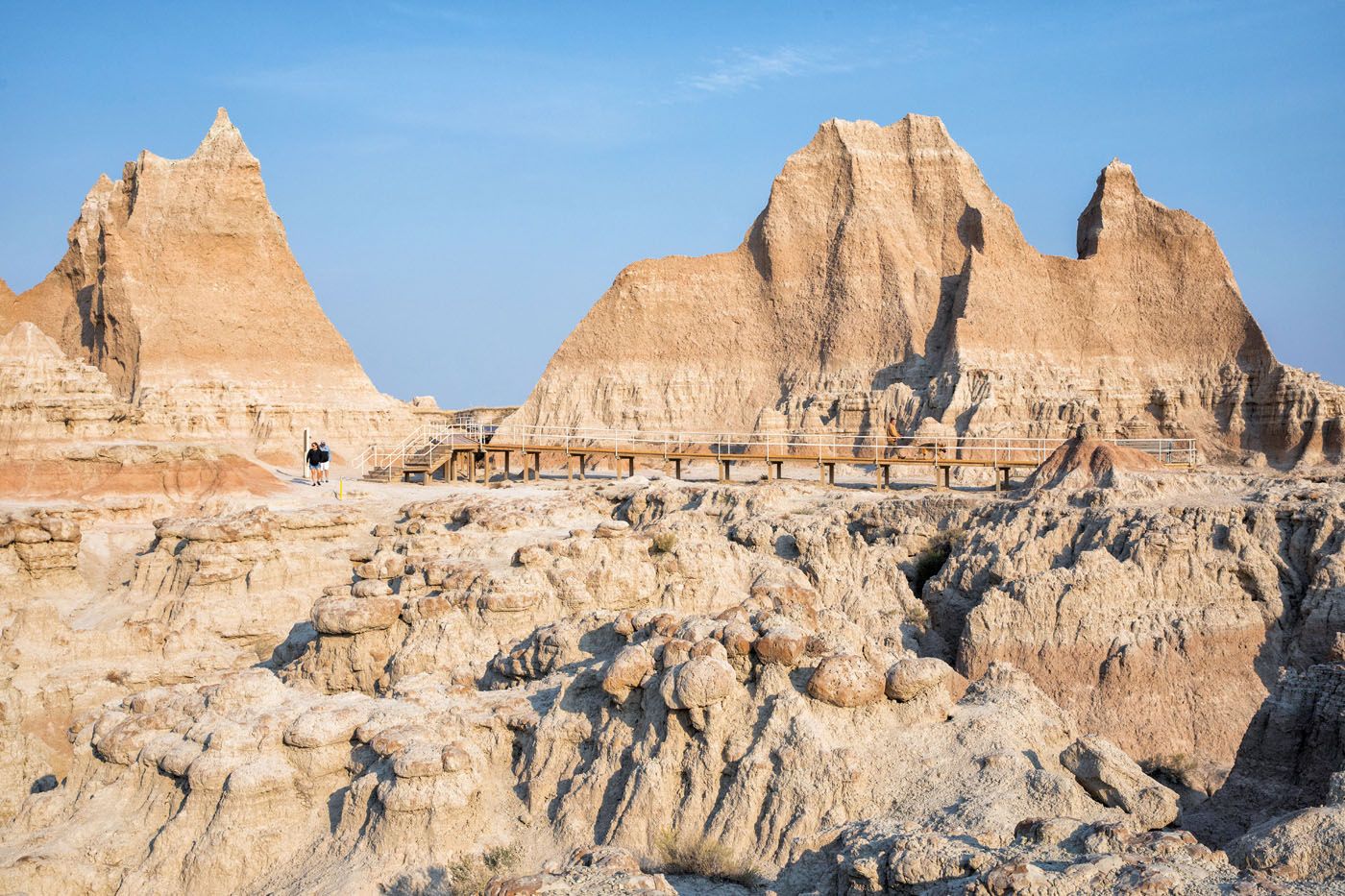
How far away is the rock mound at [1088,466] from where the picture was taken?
2094cm

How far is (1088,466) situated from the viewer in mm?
21422

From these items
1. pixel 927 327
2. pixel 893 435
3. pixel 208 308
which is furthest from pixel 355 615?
pixel 927 327

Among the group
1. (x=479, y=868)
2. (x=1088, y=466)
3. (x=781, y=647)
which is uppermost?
(x=1088, y=466)

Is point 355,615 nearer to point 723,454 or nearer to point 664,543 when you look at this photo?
point 664,543

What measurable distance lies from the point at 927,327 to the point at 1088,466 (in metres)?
26.5

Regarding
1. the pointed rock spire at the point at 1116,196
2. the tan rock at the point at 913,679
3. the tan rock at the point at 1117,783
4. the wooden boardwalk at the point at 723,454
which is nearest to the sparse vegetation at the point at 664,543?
the tan rock at the point at 913,679

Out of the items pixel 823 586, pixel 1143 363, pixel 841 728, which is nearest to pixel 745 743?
pixel 841 728

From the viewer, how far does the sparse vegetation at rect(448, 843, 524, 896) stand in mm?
9031

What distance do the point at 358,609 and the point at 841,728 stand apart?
689cm

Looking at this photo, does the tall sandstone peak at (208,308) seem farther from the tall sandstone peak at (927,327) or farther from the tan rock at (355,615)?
the tan rock at (355,615)

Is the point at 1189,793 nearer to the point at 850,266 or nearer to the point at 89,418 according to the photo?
the point at 89,418

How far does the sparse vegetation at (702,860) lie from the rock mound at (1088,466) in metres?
13.2

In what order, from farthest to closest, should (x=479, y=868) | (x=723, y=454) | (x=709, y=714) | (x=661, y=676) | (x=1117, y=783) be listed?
1. (x=723, y=454)
2. (x=661, y=676)
3. (x=709, y=714)
4. (x=479, y=868)
5. (x=1117, y=783)

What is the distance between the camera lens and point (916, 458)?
32.7 meters
